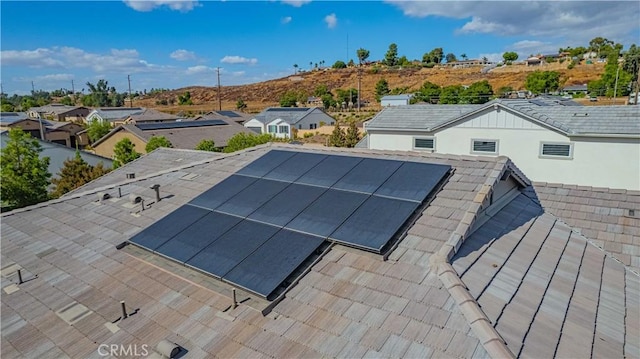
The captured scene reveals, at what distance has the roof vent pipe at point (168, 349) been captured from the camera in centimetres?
534

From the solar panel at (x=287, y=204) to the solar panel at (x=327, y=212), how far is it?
0.59 ft

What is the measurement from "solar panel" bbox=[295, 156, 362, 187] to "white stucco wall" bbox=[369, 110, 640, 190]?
15.7 metres

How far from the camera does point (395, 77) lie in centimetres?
13200

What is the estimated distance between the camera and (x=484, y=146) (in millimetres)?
23375

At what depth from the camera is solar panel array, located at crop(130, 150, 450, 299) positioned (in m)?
6.91

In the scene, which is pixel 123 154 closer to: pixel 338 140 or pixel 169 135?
pixel 169 135

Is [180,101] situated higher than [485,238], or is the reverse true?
[180,101]

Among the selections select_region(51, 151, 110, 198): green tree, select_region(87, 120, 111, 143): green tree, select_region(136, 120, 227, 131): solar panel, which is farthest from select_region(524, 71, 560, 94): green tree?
select_region(87, 120, 111, 143): green tree

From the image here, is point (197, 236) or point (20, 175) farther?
point (20, 175)

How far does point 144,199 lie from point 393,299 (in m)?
8.10

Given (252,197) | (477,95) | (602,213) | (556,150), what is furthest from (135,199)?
(477,95)

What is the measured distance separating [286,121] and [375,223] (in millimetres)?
60155

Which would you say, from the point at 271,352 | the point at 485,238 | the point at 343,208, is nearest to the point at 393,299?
the point at 271,352

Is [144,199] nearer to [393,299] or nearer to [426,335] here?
[393,299]
